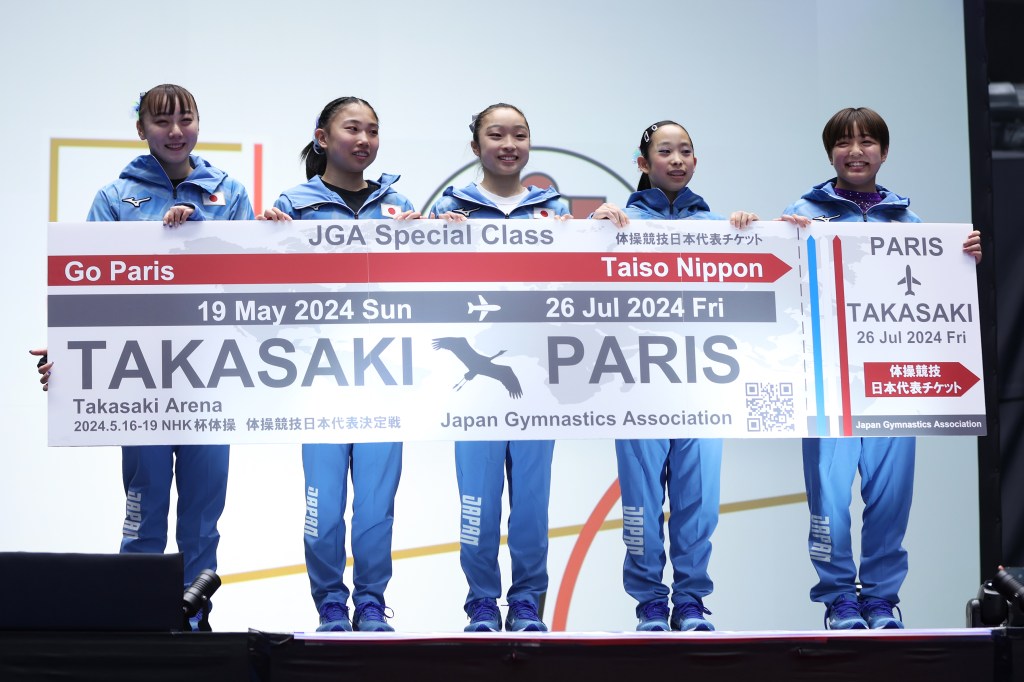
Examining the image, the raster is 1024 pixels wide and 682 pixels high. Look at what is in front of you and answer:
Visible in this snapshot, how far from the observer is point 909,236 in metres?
2.72

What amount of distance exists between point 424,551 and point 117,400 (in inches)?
55.3

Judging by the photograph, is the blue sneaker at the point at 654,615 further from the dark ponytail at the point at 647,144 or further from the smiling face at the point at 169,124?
the smiling face at the point at 169,124

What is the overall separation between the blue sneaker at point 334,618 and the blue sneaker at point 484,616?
314 millimetres

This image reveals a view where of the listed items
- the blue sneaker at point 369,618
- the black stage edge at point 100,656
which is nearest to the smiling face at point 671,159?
the blue sneaker at point 369,618

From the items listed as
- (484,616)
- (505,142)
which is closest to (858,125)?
(505,142)

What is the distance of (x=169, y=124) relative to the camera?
2.76 m

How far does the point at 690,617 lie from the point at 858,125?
146 cm

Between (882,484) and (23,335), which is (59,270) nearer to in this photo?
(23,335)

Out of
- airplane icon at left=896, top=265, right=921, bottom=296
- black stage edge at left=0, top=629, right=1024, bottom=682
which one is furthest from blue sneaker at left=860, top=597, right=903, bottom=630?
airplane icon at left=896, top=265, right=921, bottom=296

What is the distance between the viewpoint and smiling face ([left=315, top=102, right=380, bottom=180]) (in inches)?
111

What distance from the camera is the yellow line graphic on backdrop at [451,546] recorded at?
3492mm

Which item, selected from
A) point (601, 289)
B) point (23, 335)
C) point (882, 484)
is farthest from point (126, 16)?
point (882, 484)

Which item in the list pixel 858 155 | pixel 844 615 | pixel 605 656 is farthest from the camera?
pixel 858 155

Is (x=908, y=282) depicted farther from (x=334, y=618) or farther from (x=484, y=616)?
(x=334, y=618)
